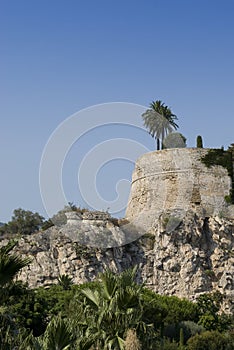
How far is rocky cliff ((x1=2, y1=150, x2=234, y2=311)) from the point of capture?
38.2 meters

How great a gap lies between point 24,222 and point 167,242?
671 inches

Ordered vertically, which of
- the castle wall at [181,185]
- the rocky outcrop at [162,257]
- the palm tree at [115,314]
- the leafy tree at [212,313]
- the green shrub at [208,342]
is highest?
the castle wall at [181,185]

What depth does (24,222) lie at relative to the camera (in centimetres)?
5275

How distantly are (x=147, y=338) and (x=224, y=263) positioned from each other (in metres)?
23.4

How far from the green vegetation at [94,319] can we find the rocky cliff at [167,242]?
139 inches

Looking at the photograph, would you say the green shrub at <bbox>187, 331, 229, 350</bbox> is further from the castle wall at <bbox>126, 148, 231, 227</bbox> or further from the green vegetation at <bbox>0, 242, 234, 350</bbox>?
the castle wall at <bbox>126, 148, 231, 227</bbox>

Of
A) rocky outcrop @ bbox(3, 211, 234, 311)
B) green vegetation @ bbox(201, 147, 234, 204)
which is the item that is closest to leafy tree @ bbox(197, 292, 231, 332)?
rocky outcrop @ bbox(3, 211, 234, 311)

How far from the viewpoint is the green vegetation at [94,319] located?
11383 millimetres

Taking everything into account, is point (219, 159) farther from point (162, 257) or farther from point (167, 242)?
point (162, 257)

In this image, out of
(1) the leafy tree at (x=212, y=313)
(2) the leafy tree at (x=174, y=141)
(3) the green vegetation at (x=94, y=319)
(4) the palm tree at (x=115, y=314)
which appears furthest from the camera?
(2) the leafy tree at (x=174, y=141)

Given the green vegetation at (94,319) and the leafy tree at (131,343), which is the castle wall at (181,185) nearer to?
the green vegetation at (94,319)

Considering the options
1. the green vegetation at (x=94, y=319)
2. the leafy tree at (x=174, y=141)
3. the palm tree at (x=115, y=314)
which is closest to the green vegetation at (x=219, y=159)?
the leafy tree at (x=174, y=141)

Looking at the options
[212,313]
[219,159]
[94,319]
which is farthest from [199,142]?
[94,319]

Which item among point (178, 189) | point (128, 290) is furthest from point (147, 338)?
point (178, 189)
